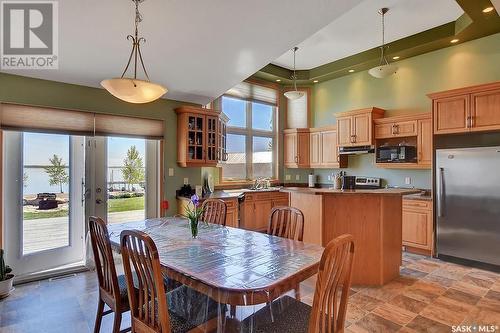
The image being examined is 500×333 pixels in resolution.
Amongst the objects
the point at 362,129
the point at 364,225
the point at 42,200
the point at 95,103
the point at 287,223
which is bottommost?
the point at 364,225

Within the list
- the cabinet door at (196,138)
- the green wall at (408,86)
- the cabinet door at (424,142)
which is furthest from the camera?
the cabinet door at (196,138)

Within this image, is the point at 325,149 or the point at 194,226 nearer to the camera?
the point at 194,226

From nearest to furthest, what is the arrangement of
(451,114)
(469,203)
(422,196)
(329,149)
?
1. (469,203)
2. (451,114)
3. (422,196)
4. (329,149)

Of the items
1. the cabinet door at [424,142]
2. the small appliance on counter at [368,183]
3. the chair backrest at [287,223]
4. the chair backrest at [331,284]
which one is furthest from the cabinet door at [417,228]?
the chair backrest at [331,284]

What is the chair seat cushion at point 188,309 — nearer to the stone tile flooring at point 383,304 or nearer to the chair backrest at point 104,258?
the chair backrest at point 104,258

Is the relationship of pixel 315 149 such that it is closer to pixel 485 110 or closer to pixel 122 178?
pixel 485 110

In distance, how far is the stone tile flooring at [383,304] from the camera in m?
2.40

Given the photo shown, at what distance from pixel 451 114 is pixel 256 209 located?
339cm

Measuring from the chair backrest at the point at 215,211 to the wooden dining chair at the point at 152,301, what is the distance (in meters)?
1.26

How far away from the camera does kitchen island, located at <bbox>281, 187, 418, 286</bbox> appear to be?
316 cm

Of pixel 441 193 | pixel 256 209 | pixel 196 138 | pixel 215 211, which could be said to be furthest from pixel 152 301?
pixel 441 193

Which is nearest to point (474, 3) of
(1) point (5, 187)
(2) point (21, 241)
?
(1) point (5, 187)

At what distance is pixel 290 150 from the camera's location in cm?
640

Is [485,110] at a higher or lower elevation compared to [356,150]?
higher
